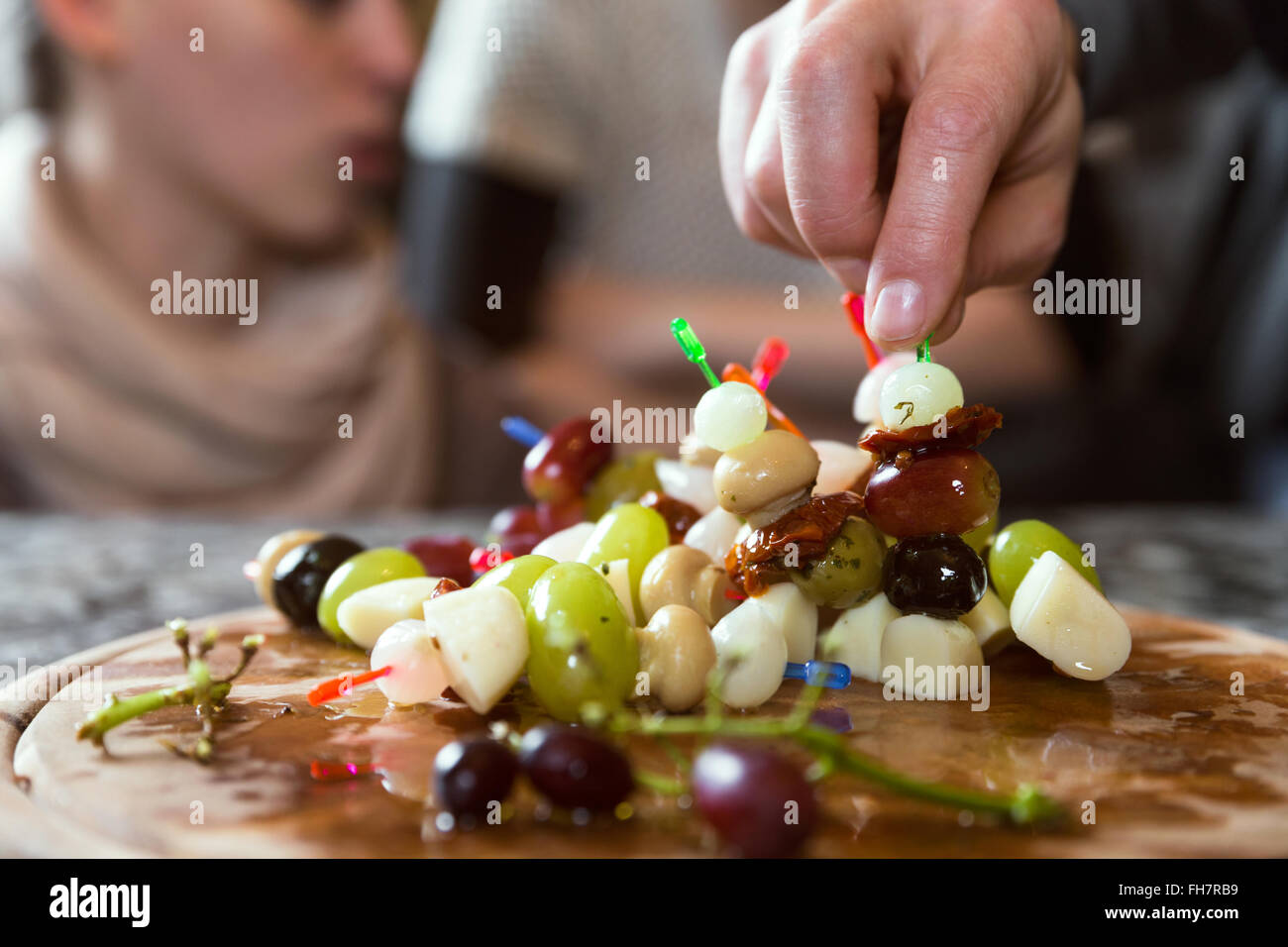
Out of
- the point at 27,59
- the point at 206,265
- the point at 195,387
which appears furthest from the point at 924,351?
the point at 27,59

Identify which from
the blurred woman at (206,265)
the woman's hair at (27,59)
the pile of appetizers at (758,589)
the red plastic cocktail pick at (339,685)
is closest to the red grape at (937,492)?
the pile of appetizers at (758,589)

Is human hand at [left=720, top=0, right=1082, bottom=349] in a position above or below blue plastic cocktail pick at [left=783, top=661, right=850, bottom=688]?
above

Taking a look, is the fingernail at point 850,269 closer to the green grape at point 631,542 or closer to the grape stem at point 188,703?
the green grape at point 631,542

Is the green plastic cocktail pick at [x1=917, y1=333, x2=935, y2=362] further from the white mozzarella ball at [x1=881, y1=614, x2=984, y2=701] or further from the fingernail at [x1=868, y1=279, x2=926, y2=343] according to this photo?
the white mozzarella ball at [x1=881, y1=614, x2=984, y2=701]

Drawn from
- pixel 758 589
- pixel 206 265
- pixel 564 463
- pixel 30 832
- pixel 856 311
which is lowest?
pixel 30 832

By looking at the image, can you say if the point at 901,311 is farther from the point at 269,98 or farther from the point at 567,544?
the point at 269,98

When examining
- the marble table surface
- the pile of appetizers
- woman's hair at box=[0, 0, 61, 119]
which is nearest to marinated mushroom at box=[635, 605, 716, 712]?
the pile of appetizers
